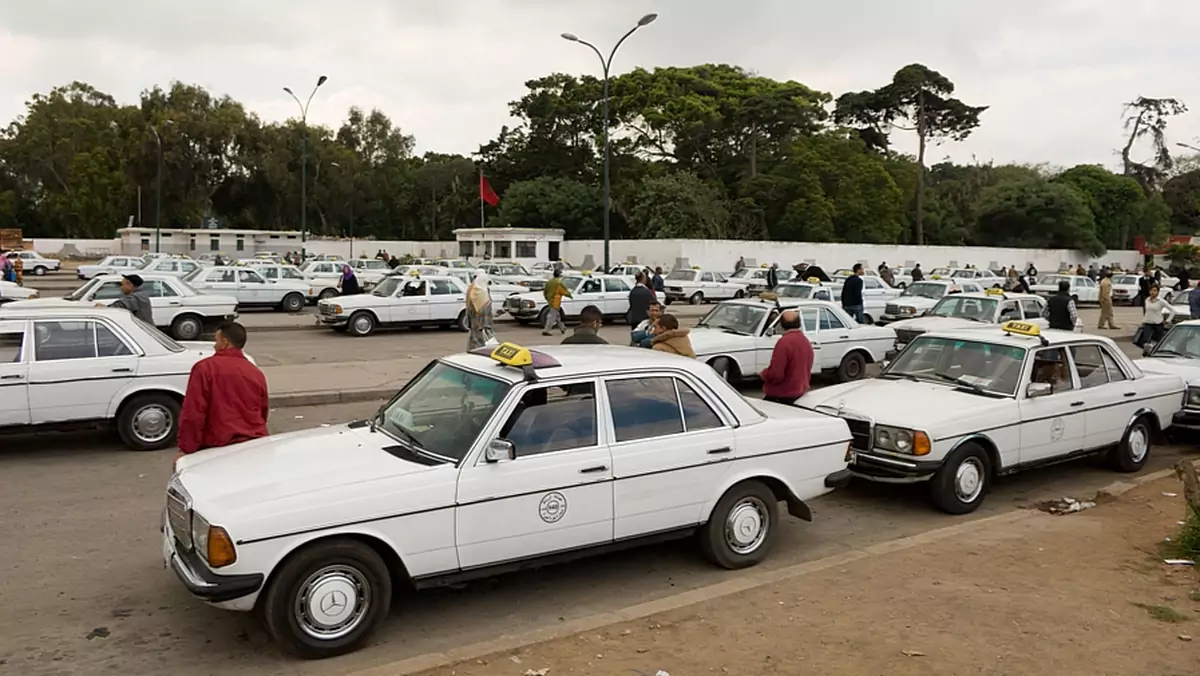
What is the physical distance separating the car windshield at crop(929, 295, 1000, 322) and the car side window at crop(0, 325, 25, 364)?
15.1 m

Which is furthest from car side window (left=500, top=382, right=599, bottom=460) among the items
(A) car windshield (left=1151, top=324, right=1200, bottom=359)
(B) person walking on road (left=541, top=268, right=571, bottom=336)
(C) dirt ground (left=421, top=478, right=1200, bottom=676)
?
(B) person walking on road (left=541, top=268, right=571, bottom=336)

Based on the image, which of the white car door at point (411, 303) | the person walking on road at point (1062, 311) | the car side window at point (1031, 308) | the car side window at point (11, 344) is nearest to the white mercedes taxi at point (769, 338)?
the person walking on road at point (1062, 311)

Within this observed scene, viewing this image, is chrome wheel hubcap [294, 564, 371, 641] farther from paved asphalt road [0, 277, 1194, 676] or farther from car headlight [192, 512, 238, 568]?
car headlight [192, 512, 238, 568]

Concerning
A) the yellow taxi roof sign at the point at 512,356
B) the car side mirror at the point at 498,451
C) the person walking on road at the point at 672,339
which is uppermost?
the yellow taxi roof sign at the point at 512,356

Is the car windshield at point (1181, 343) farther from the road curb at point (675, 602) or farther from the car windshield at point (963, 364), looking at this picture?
the road curb at point (675, 602)

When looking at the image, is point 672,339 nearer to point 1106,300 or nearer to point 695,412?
point 695,412

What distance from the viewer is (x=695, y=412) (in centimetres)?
613

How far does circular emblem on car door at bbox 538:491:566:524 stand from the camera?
211 inches

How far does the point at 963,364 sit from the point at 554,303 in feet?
43.4

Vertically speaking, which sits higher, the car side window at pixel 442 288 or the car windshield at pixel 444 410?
the car side window at pixel 442 288

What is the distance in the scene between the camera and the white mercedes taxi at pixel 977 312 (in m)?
16.5

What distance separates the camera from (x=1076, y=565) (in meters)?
6.34

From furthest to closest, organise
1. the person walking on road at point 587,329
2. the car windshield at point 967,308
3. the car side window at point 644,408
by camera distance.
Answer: the car windshield at point 967,308
the person walking on road at point 587,329
the car side window at point 644,408

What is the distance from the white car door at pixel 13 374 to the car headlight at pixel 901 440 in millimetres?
8101
